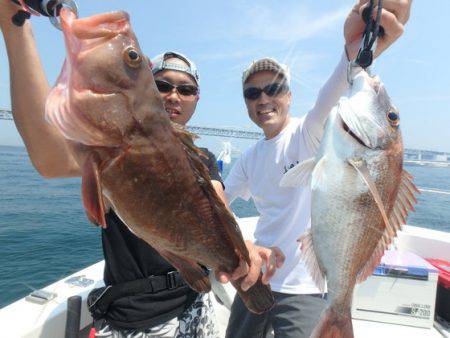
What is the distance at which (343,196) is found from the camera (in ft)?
6.81

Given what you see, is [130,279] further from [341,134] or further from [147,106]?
[341,134]

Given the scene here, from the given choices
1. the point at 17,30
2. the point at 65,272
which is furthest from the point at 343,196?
the point at 65,272

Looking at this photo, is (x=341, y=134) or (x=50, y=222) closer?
(x=341, y=134)

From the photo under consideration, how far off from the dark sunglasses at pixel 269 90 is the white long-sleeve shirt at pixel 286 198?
442 mm

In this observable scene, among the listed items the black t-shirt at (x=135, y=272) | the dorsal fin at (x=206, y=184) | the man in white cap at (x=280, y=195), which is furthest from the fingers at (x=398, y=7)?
the black t-shirt at (x=135, y=272)

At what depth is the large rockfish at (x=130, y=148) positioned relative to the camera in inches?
57.4

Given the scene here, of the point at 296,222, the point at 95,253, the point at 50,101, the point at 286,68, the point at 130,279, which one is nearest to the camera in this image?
the point at 50,101

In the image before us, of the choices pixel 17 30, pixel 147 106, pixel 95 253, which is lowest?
pixel 95 253

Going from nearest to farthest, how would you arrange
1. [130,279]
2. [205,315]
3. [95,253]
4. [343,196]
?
1. [343,196]
2. [130,279]
3. [205,315]
4. [95,253]

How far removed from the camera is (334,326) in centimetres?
204

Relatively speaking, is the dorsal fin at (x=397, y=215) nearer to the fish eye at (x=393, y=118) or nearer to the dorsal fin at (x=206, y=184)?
the fish eye at (x=393, y=118)

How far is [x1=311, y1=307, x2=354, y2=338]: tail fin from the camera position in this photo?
2027mm

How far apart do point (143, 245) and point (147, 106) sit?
1.20 m

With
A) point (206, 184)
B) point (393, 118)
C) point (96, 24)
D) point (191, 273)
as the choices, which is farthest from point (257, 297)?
point (96, 24)
